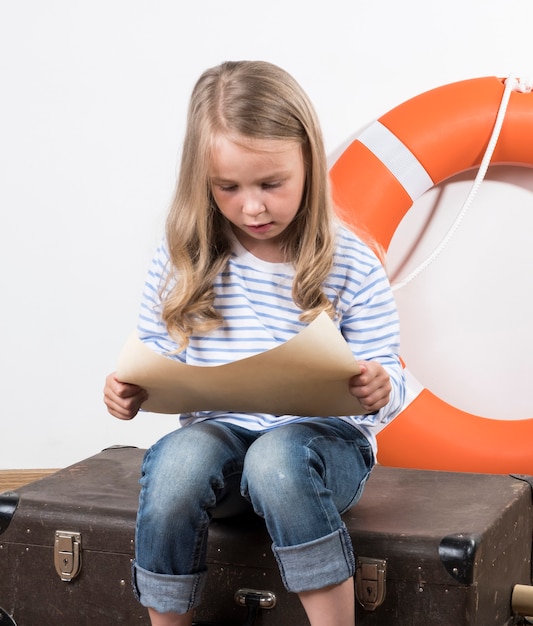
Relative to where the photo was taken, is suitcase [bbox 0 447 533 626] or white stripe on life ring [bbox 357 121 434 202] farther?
white stripe on life ring [bbox 357 121 434 202]

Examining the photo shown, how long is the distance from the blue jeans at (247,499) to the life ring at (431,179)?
23.8 inches

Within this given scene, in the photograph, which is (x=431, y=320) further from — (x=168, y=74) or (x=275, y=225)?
(x=275, y=225)

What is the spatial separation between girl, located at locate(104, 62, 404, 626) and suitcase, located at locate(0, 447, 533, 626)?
0.08m

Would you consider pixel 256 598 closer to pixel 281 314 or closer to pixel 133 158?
pixel 281 314

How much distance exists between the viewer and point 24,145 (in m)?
2.00

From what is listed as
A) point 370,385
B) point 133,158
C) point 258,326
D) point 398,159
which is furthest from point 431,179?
point 370,385

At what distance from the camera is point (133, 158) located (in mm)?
1981

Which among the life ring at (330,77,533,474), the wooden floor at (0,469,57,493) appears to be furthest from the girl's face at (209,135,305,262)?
the wooden floor at (0,469,57,493)

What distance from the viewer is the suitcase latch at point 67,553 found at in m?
1.20

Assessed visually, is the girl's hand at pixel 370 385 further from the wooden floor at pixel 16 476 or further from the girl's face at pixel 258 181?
the wooden floor at pixel 16 476

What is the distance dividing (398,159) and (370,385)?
0.77m

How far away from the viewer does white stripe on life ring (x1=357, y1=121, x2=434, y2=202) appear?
170 centimetres

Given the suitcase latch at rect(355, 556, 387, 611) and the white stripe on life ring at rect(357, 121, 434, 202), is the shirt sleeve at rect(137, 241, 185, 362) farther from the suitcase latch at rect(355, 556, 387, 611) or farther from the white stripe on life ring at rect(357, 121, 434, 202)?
the white stripe on life ring at rect(357, 121, 434, 202)

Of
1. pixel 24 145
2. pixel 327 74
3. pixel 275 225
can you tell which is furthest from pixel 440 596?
pixel 24 145
